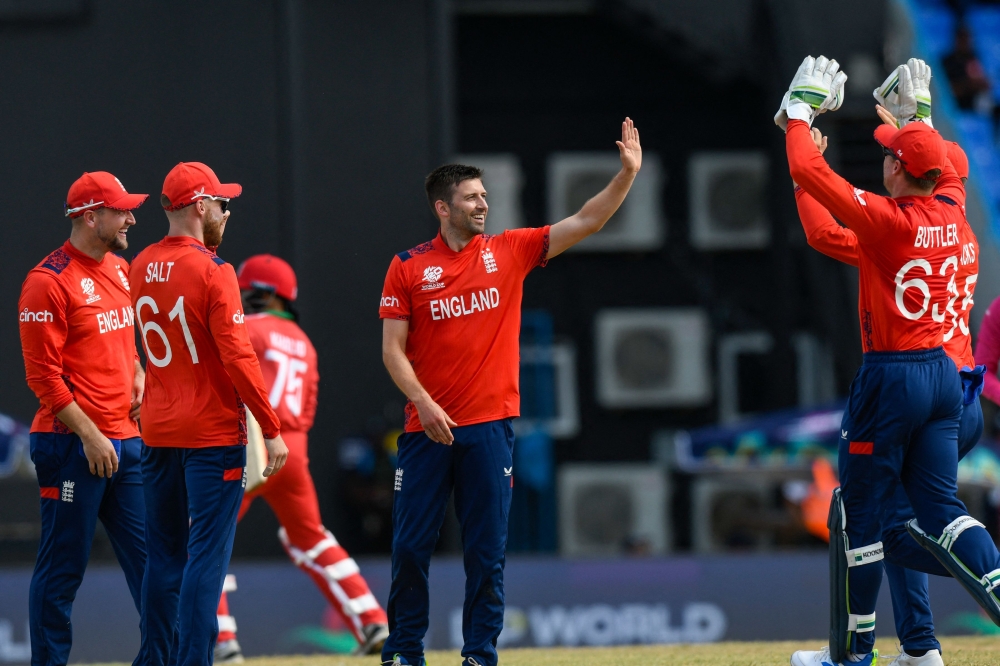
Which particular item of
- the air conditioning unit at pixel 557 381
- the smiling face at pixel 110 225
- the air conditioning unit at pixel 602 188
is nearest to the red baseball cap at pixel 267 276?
the smiling face at pixel 110 225

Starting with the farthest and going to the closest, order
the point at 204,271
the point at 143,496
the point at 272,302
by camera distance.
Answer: the point at 272,302 → the point at 143,496 → the point at 204,271

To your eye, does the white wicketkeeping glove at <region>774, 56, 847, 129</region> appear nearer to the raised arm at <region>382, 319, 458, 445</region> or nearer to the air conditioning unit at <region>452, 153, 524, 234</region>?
the raised arm at <region>382, 319, 458, 445</region>

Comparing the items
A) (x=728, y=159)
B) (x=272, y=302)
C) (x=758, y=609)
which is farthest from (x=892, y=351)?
(x=728, y=159)

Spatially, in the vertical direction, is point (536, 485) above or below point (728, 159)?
below

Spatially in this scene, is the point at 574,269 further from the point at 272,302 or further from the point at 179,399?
the point at 179,399

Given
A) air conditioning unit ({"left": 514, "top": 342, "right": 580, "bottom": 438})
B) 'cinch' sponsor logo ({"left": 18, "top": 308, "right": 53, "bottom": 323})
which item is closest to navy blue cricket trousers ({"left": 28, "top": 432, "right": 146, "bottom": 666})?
'cinch' sponsor logo ({"left": 18, "top": 308, "right": 53, "bottom": 323})

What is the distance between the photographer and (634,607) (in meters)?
10.1

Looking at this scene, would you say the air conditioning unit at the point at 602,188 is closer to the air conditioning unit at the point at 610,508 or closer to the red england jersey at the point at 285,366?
the air conditioning unit at the point at 610,508

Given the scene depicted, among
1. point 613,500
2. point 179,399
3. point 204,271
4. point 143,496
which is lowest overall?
point 613,500

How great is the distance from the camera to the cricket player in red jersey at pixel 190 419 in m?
5.55

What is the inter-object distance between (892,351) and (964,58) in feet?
37.7

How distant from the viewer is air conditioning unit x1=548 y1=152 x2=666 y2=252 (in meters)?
17.1

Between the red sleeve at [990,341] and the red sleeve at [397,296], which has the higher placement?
the red sleeve at [397,296]

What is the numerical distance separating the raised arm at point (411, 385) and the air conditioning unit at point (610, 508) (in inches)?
430
